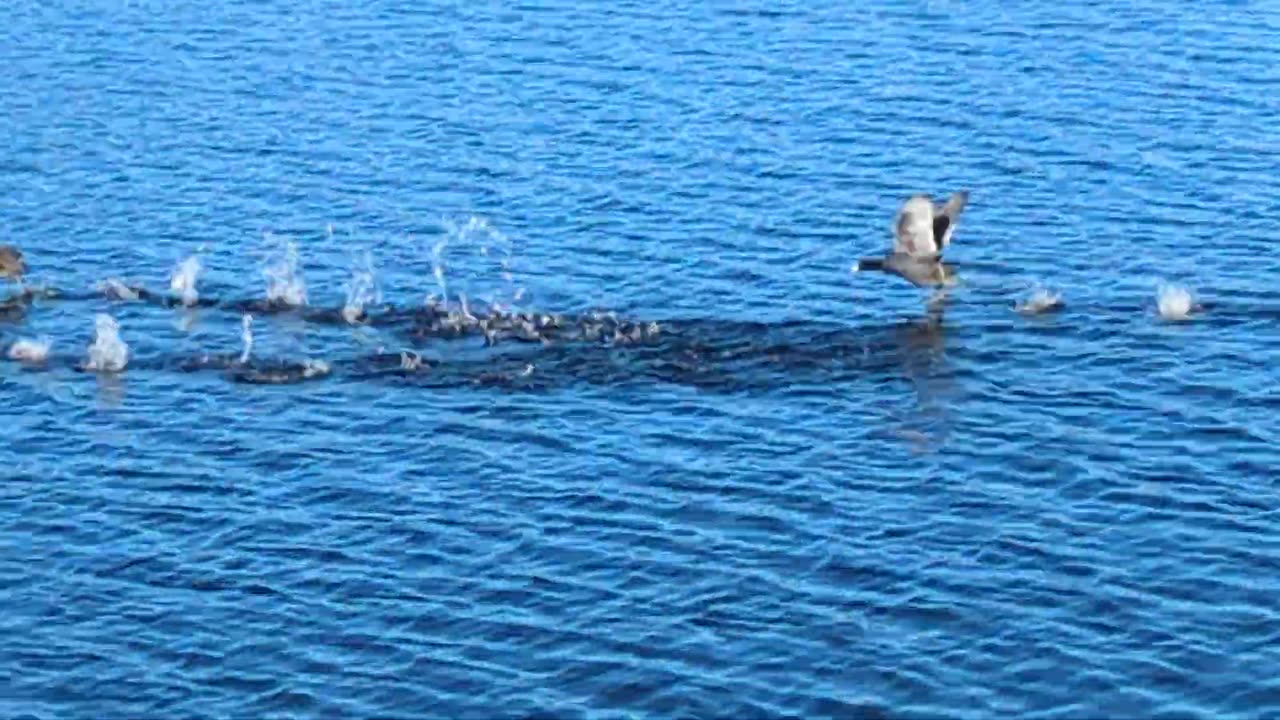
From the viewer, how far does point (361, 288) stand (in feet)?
117

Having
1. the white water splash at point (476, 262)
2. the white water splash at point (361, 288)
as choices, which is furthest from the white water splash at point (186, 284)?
the white water splash at point (476, 262)

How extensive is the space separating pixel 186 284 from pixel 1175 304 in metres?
12.6

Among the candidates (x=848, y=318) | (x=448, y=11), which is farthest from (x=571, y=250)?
(x=448, y=11)

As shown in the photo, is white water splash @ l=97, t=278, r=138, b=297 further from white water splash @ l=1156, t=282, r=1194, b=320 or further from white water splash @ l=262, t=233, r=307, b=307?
white water splash @ l=1156, t=282, r=1194, b=320

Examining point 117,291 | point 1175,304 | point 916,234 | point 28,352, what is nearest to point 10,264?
point 117,291

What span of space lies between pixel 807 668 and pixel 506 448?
Result: 653cm

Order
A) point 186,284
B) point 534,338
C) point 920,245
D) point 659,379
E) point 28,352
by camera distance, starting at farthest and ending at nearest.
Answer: point 186,284 < point 920,245 < point 28,352 < point 534,338 < point 659,379

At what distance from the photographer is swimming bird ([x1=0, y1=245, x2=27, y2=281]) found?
35.9 metres

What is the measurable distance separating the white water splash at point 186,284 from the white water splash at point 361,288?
6.58 ft

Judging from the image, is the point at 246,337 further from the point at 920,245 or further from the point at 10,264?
the point at 920,245

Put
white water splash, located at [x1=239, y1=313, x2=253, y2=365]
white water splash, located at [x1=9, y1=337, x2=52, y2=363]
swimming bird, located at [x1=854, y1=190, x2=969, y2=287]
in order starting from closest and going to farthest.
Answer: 1. white water splash, located at [x1=239, y1=313, x2=253, y2=365]
2. white water splash, located at [x1=9, y1=337, x2=52, y2=363]
3. swimming bird, located at [x1=854, y1=190, x2=969, y2=287]

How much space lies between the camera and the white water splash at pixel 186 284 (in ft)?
117

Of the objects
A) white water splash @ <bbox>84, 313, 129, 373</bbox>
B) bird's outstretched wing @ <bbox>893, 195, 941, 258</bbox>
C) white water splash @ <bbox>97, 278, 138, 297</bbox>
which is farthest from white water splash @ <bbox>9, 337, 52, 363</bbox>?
bird's outstretched wing @ <bbox>893, 195, 941, 258</bbox>

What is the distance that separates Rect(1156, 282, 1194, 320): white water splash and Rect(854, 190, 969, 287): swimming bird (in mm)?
2902
